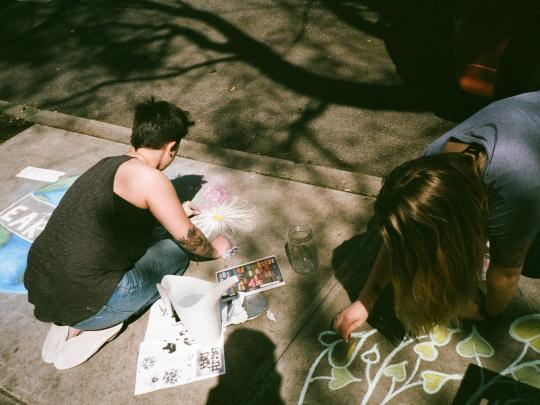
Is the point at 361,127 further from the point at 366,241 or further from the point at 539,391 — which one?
the point at 539,391

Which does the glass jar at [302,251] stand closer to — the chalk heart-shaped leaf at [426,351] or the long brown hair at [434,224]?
the chalk heart-shaped leaf at [426,351]

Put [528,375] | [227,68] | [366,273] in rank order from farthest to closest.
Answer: [227,68]
[366,273]
[528,375]

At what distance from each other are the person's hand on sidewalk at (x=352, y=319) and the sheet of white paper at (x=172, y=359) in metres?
0.63

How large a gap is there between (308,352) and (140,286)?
98 cm

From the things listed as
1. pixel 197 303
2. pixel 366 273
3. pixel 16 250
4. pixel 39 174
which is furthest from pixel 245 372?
pixel 39 174

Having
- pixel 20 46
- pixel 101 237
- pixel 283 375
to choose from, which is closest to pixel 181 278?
pixel 101 237

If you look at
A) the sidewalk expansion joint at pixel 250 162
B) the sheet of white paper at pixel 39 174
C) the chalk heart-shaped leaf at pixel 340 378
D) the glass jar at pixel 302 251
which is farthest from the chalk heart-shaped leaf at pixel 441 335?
the sheet of white paper at pixel 39 174

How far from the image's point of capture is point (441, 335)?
193 centimetres

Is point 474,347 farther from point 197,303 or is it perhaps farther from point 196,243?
point 196,243

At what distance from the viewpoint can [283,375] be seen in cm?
190

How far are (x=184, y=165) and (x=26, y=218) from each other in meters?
1.28

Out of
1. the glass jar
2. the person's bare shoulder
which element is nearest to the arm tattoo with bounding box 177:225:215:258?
the person's bare shoulder

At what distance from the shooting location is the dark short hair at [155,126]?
2020mm

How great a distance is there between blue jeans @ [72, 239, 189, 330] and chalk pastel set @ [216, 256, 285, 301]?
0.98ft
